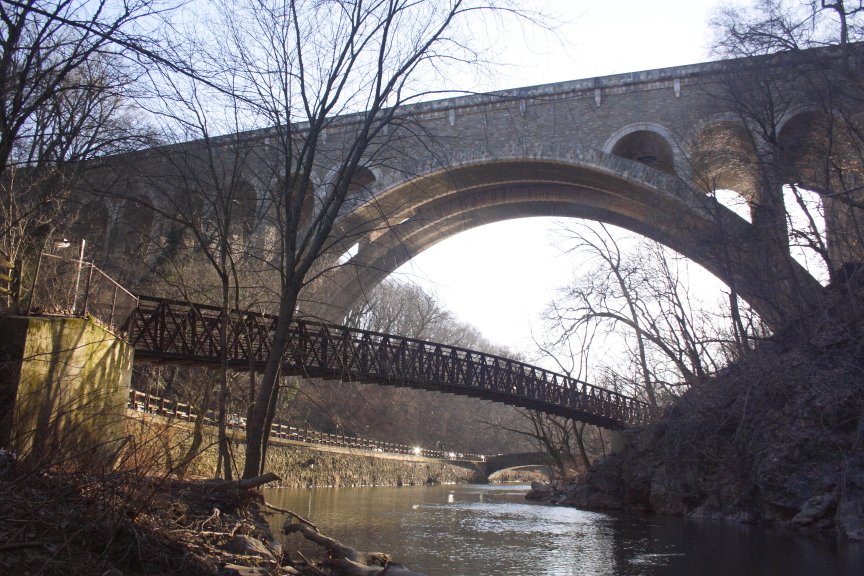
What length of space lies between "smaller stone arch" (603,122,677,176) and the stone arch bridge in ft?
0.23

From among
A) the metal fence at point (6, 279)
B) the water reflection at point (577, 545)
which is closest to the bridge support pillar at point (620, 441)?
the water reflection at point (577, 545)

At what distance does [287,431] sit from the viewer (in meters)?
25.4

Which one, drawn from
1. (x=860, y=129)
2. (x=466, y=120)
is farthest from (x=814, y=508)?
(x=466, y=120)

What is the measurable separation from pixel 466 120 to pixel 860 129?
1538 centimetres

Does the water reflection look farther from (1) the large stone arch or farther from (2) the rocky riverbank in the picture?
(1) the large stone arch

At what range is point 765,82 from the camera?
16.3m

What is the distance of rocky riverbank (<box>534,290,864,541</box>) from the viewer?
452 inches

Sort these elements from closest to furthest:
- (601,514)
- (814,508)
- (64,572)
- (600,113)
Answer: (64,572), (814,508), (601,514), (600,113)

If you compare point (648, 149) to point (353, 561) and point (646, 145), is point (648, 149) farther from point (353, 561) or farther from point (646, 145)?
point (353, 561)

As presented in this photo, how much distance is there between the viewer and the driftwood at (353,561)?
578 centimetres

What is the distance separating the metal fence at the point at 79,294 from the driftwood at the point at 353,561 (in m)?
3.37

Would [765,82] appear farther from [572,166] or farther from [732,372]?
[572,166]

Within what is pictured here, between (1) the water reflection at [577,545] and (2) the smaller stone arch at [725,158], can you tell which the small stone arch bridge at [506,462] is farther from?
(1) the water reflection at [577,545]

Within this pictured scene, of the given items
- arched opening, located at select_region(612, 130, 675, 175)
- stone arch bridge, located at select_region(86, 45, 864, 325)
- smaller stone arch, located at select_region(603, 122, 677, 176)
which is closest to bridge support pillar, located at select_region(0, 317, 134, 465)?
stone arch bridge, located at select_region(86, 45, 864, 325)
